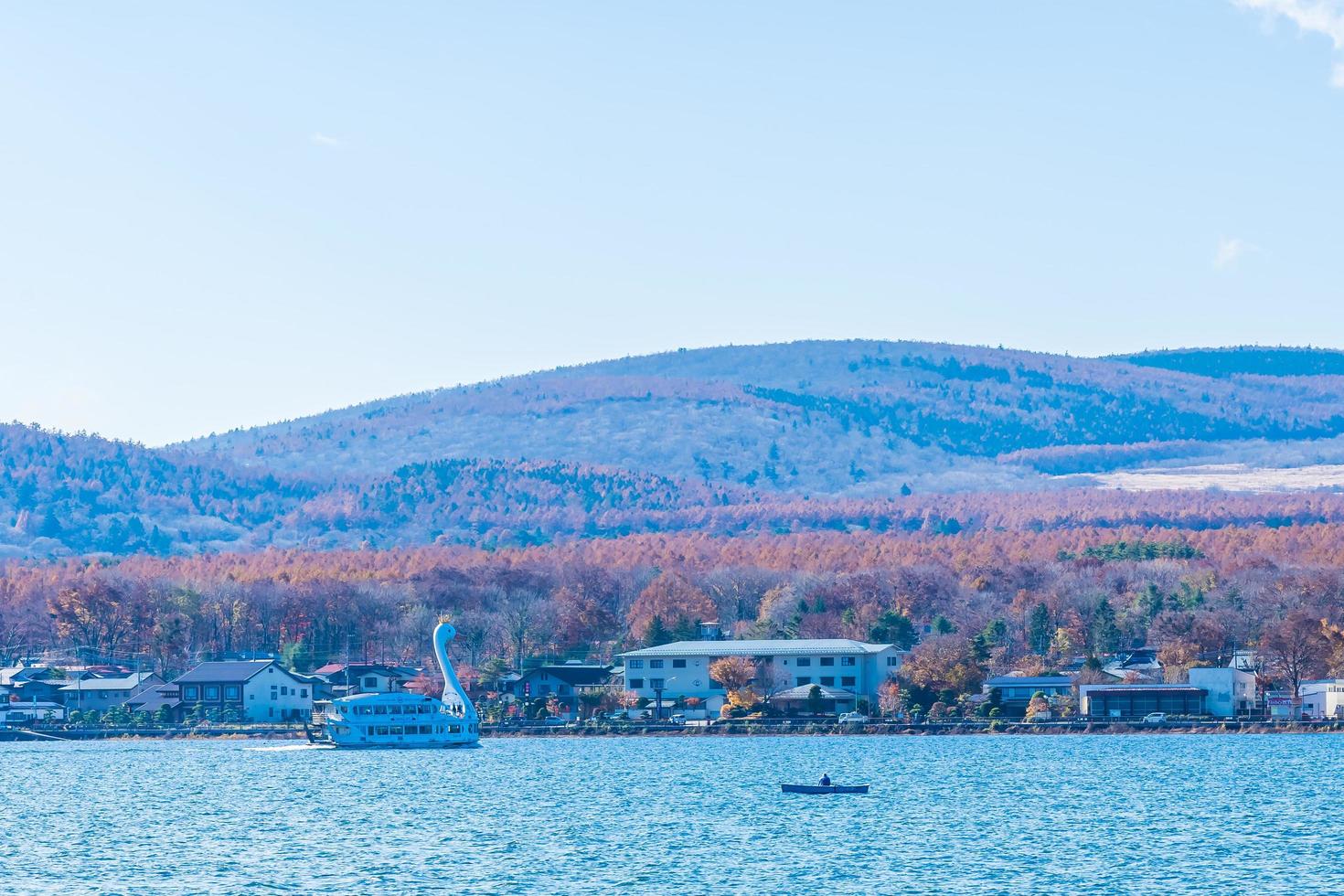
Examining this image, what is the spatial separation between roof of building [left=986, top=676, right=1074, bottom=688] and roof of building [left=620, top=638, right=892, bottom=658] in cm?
747

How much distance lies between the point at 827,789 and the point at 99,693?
70.6m

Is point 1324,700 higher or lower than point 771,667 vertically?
lower

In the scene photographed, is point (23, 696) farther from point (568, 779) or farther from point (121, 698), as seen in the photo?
point (568, 779)

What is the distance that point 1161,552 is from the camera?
597 ft

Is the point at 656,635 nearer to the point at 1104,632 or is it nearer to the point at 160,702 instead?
the point at 1104,632

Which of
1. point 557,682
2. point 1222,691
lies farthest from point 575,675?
point 1222,691

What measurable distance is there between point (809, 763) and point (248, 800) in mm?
26254

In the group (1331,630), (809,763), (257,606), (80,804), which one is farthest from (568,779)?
(257,606)

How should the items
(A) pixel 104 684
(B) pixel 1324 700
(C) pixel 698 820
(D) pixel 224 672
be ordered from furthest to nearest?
(A) pixel 104 684 → (D) pixel 224 672 → (B) pixel 1324 700 → (C) pixel 698 820

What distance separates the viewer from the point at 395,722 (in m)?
120

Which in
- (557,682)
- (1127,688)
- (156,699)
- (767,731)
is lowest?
(767,731)

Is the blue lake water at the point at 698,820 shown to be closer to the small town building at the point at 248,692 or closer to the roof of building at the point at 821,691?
the roof of building at the point at 821,691

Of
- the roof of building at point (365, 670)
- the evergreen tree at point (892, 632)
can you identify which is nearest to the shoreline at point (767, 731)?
the roof of building at point (365, 670)

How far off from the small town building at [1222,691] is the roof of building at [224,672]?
176ft
